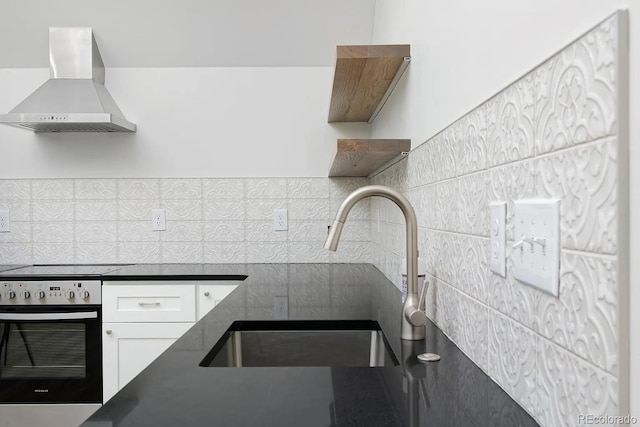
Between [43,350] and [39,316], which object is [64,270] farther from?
[43,350]

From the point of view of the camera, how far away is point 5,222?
3.12 m

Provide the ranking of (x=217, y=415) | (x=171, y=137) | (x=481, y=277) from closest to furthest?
(x=217, y=415) → (x=481, y=277) → (x=171, y=137)

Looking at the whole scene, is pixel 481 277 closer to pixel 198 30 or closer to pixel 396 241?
pixel 396 241

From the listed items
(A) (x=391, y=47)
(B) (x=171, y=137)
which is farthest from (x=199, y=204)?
(A) (x=391, y=47)

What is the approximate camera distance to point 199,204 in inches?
123

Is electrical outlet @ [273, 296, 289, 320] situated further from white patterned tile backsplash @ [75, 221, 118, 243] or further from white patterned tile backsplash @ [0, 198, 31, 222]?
white patterned tile backsplash @ [0, 198, 31, 222]

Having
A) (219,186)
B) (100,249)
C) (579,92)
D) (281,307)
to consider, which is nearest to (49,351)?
(100,249)

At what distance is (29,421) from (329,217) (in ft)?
6.03

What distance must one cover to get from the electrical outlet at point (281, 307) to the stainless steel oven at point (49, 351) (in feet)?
3.85

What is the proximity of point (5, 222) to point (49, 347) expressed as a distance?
968 mm

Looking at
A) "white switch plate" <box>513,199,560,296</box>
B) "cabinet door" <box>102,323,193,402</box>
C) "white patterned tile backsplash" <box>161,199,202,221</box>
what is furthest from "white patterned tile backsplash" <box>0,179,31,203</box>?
"white switch plate" <box>513,199,560,296</box>

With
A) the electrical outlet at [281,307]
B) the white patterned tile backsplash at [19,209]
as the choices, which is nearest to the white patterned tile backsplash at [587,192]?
the electrical outlet at [281,307]

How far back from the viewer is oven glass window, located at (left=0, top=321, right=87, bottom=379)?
8.39 ft

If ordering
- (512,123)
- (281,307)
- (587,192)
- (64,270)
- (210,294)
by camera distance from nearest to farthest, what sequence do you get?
(587,192) < (512,123) < (281,307) < (210,294) < (64,270)
